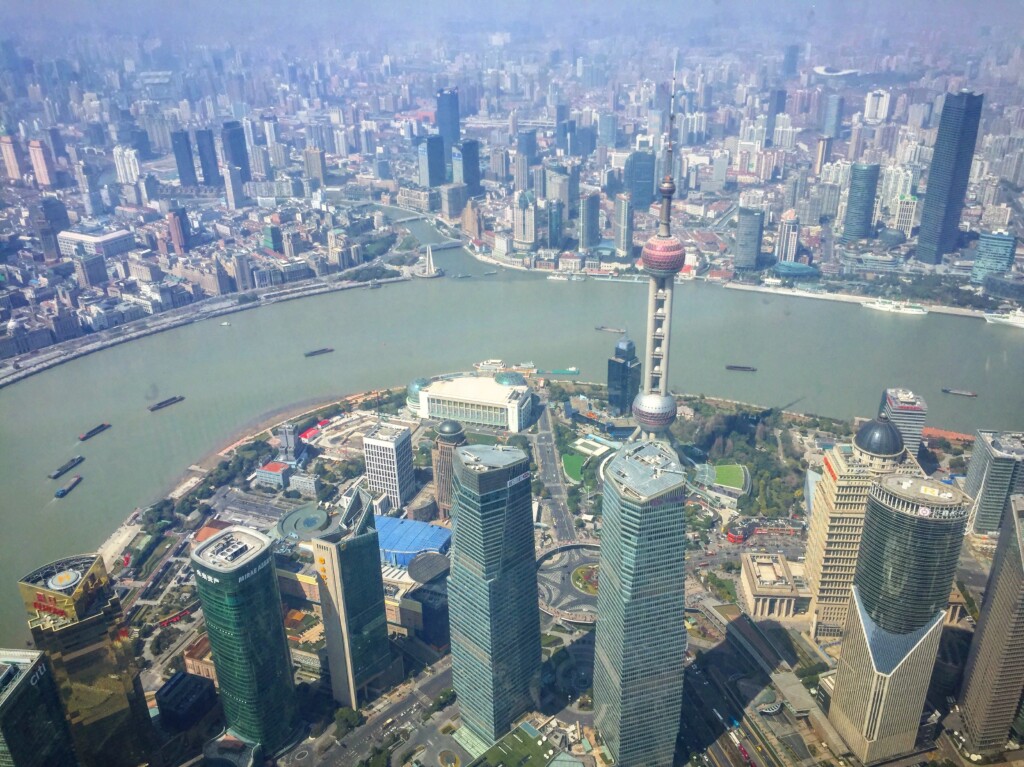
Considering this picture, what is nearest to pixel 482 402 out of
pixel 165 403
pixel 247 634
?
pixel 165 403

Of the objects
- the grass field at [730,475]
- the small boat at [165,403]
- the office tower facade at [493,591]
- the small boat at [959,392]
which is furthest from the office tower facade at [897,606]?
the small boat at [165,403]

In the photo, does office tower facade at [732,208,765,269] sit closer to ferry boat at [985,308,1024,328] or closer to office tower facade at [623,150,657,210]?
office tower facade at [623,150,657,210]

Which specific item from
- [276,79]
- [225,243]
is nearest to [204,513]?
[225,243]

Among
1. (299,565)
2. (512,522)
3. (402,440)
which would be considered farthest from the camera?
(402,440)

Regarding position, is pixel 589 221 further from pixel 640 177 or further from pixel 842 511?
pixel 842 511

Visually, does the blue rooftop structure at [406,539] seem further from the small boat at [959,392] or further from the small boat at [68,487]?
the small boat at [959,392]

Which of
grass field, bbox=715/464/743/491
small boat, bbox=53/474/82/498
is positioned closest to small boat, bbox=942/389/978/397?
grass field, bbox=715/464/743/491

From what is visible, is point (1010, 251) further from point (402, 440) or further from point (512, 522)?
point (512, 522)
